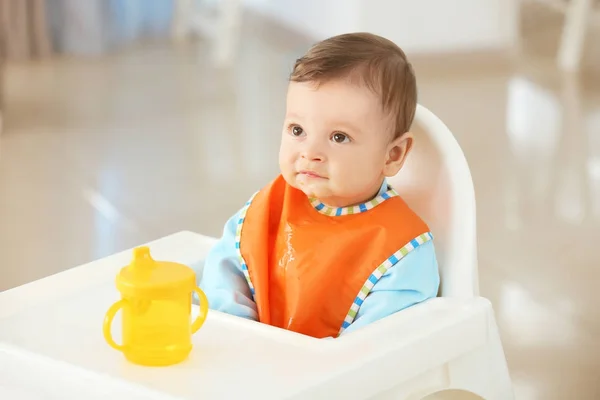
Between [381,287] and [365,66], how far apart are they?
26cm

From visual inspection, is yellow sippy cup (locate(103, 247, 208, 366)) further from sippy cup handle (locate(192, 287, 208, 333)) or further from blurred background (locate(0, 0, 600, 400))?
blurred background (locate(0, 0, 600, 400))

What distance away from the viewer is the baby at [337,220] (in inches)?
44.4

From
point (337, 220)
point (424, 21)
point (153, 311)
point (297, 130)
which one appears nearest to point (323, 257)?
point (337, 220)

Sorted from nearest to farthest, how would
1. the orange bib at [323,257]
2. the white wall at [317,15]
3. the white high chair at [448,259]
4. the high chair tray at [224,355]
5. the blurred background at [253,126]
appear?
the high chair tray at [224,355]
the white high chair at [448,259]
the orange bib at [323,257]
the blurred background at [253,126]
the white wall at [317,15]

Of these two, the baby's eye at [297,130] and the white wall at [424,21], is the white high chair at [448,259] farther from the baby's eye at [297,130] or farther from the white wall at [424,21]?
the white wall at [424,21]

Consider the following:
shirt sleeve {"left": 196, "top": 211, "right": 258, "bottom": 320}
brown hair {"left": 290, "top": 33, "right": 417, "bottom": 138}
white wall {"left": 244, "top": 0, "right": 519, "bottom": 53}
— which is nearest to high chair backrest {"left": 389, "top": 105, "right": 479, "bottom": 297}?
brown hair {"left": 290, "top": 33, "right": 417, "bottom": 138}

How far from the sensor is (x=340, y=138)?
1.14 meters

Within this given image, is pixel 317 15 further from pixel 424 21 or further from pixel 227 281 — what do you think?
pixel 227 281

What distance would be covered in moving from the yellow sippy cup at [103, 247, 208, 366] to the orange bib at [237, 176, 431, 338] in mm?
243

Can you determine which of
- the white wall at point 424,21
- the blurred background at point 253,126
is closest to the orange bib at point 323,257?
the blurred background at point 253,126

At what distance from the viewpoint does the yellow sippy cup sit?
924 mm

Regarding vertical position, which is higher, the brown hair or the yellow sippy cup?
the brown hair

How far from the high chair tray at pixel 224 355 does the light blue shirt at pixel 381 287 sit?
0.13ft

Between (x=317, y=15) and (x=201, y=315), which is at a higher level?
(x=201, y=315)
